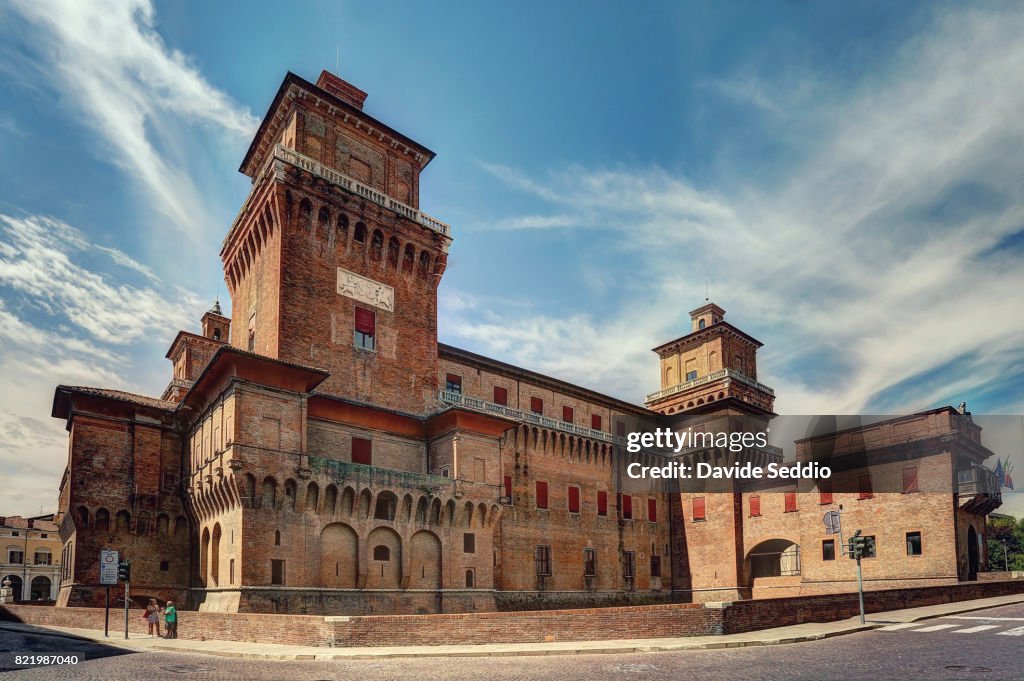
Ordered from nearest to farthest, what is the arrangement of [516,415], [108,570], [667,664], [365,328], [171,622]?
[667,664]
[108,570]
[171,622]
[365,328]
[516,415]

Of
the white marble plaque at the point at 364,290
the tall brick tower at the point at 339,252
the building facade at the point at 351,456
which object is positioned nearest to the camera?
the building facade at the point at 351,456

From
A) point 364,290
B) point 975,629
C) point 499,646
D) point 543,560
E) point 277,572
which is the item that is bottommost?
point 543,560

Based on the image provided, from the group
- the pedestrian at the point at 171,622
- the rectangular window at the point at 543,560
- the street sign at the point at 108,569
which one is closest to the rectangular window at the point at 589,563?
the rectangular window at the point at 543,560

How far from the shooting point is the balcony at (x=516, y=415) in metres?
38.8

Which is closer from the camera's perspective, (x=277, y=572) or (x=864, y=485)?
(x=277, y=572)

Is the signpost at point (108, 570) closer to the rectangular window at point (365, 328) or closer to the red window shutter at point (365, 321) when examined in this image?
the rectangular window at point (365, 328)

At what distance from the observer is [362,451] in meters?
33.9

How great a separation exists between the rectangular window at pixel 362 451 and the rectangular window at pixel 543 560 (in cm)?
1287

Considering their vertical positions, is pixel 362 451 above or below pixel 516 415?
below

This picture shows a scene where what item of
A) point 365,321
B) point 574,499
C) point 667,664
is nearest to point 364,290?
point 365,321

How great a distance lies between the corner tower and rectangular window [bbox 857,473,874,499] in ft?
40.9

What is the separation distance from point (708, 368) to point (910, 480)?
20.3 metres

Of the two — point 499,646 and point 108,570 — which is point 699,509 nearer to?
point 499,646

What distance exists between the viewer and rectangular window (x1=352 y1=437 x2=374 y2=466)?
33631 millimetres
